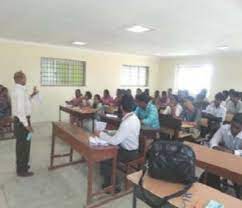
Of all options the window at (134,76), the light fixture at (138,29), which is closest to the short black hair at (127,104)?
the light fixture at (138,29)

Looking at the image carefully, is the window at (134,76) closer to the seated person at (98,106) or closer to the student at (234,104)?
the seated person at (98,106)

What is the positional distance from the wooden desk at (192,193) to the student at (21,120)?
6.27 feet

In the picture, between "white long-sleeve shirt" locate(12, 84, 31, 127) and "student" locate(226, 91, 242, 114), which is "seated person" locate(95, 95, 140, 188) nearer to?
"white long-sleeve shirt" locate(12, 84, 31, 127)

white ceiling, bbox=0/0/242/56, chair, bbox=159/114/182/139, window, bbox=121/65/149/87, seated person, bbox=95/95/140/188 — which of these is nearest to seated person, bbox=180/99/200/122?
chair, bbox=159/114/182/139

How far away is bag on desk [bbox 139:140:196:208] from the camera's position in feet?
5.32

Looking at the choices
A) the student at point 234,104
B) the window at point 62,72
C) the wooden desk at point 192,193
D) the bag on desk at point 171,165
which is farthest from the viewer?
the window at point 62,72

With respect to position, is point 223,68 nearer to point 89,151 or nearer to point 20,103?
point 89,151

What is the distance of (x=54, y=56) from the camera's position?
686 cm

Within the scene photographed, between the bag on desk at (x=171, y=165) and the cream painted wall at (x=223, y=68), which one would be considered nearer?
the bag on desk at (x=171, y=165)

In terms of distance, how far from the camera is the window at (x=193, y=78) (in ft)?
27.0

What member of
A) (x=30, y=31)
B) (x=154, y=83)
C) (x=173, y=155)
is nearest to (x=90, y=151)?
(x=173, y=155)

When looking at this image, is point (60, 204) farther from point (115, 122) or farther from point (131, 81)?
point (131, 81)

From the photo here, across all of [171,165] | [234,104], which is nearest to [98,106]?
[234,104]

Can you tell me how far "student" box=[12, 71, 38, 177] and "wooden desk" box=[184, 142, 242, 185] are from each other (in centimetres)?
222
